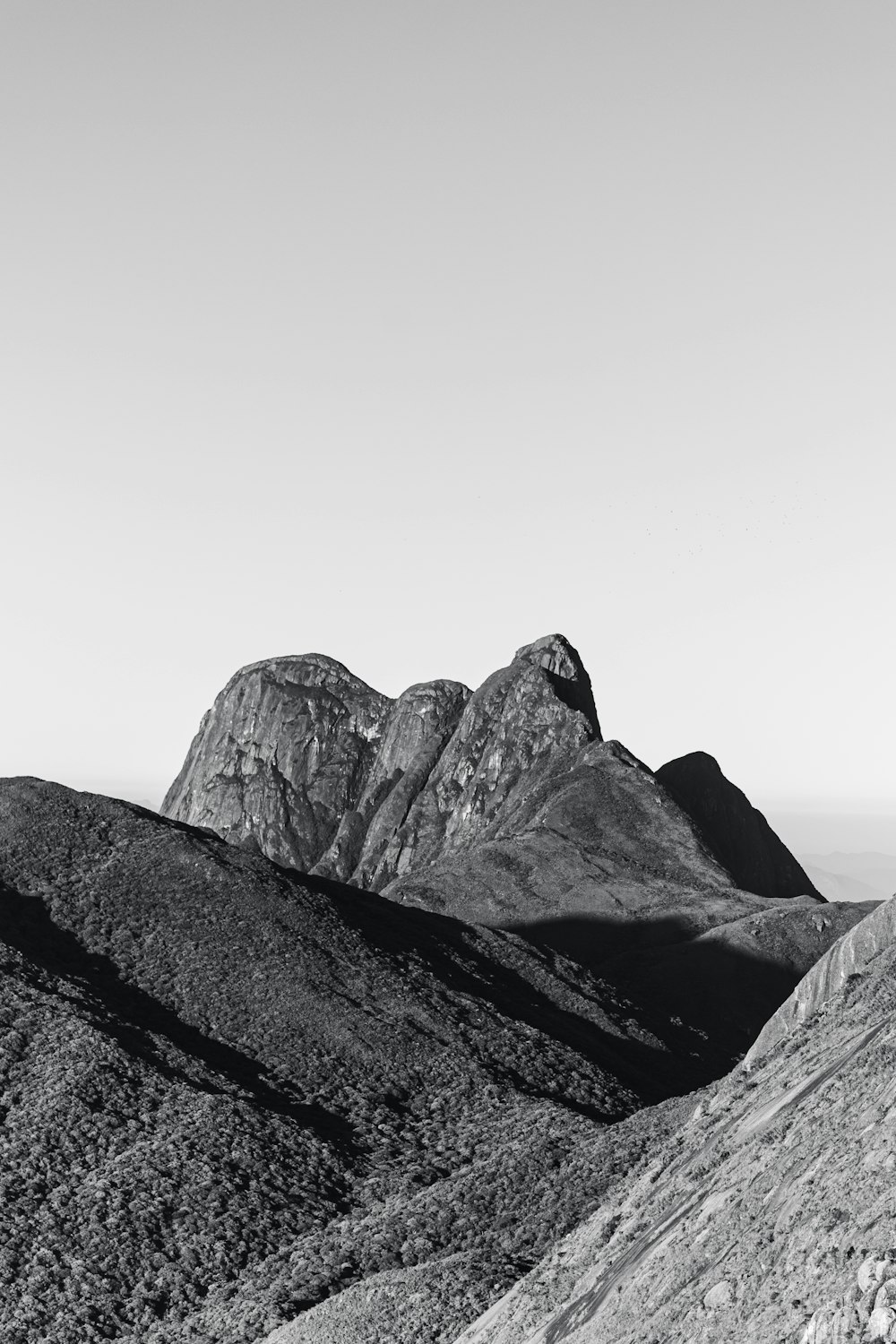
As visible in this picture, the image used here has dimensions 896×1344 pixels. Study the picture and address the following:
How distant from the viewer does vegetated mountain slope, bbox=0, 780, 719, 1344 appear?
144 feet

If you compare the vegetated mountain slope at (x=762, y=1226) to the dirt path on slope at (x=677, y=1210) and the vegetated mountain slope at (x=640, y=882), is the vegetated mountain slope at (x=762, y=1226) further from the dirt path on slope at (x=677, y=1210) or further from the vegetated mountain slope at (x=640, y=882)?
the vegetated mountain slope at (x=640, y=882)

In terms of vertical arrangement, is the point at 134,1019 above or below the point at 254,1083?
above

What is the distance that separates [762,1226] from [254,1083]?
138 feet

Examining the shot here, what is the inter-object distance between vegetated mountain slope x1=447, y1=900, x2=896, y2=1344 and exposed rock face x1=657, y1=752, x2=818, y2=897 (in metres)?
145

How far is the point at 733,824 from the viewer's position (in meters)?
190

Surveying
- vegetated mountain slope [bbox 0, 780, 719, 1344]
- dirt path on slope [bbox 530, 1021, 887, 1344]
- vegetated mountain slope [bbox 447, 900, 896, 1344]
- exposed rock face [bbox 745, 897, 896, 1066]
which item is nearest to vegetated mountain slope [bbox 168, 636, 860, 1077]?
vegetated mountain slope [bbox 0, 780, 719, 1344]

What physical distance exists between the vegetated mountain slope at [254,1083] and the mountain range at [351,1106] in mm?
153

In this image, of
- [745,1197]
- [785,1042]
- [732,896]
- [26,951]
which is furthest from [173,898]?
[732,896]

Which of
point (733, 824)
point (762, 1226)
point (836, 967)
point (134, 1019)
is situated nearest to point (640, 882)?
point (733, 824)

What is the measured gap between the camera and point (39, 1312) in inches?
1677

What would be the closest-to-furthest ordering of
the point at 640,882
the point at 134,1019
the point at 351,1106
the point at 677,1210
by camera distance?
the point at 677,1210
the point at 351,1106
the point at 134,1019
the point at 640,882

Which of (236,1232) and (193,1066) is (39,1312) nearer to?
(236,1232)

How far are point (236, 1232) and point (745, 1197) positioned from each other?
2670 centimetres

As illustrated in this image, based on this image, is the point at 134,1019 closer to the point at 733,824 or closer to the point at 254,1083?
the point at 254,1083
